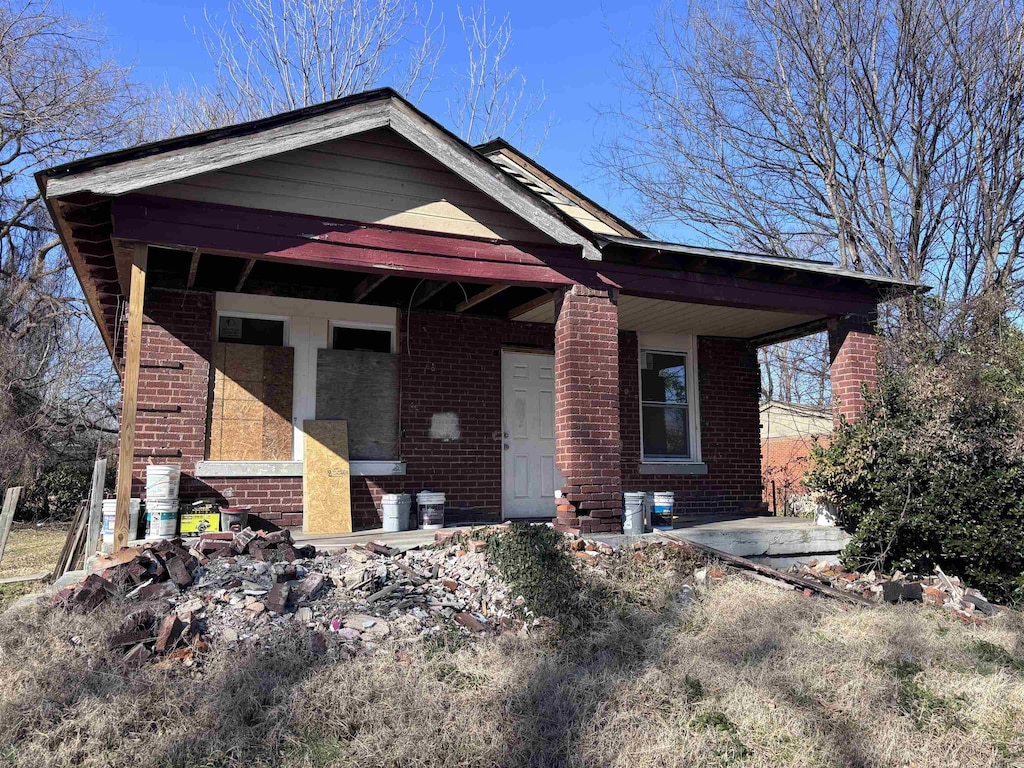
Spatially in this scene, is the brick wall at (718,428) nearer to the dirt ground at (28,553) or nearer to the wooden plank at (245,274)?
the wooden plank at (245,274)

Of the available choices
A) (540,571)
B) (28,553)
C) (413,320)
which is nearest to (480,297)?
(413,320)

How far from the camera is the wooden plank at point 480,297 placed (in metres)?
9.13

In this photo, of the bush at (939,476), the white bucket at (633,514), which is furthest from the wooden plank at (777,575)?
the bush at (939,476)

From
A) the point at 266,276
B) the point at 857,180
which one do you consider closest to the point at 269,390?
the point at 266,276

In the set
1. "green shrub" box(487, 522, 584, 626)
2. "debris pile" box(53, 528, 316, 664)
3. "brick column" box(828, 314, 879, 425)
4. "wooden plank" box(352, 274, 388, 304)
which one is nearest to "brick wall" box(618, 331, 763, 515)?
"brick column" box(828, 314, 879, 425)

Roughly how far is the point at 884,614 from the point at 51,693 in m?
5.78

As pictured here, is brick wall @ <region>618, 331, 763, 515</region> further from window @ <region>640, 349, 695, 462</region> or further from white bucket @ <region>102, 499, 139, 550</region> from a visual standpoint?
white bucket @ <region>102, 499, 139, 550</region>

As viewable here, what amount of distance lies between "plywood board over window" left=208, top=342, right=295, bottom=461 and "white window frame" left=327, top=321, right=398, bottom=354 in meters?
0.53

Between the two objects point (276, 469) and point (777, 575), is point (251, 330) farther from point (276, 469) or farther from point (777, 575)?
point (777, 575)

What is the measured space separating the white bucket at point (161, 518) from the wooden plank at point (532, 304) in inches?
177

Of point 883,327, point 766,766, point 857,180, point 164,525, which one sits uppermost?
point 857,180

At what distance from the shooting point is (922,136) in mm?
15438

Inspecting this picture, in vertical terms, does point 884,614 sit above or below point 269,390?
below

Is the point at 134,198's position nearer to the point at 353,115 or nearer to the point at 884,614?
the point at 353,115
